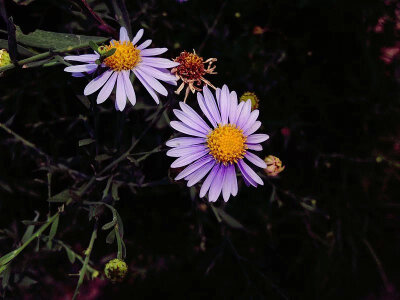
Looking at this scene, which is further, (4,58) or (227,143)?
(227,143)

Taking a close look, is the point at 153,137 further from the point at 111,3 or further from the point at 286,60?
the point at 286,60

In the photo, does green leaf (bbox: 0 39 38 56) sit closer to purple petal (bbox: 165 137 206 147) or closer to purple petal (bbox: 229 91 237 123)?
purple petal (bbox: 165 137 206 147)

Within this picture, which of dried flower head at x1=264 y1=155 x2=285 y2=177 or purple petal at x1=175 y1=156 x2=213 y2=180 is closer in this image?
purple petal at x1=175 y1=156 x2=213 y2=180

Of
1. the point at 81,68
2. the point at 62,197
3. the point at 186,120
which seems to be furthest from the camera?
the point at 62,197

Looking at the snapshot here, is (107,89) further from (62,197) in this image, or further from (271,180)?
(271,180)

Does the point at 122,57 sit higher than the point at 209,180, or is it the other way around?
the point at 122,57

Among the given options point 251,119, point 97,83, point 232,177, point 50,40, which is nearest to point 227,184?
point 232,177

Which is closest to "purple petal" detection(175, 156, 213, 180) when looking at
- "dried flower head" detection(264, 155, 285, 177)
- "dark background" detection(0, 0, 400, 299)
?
"dried flower head" detection(264, 155, 285, 177)

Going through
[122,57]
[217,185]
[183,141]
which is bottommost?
[217,185]
